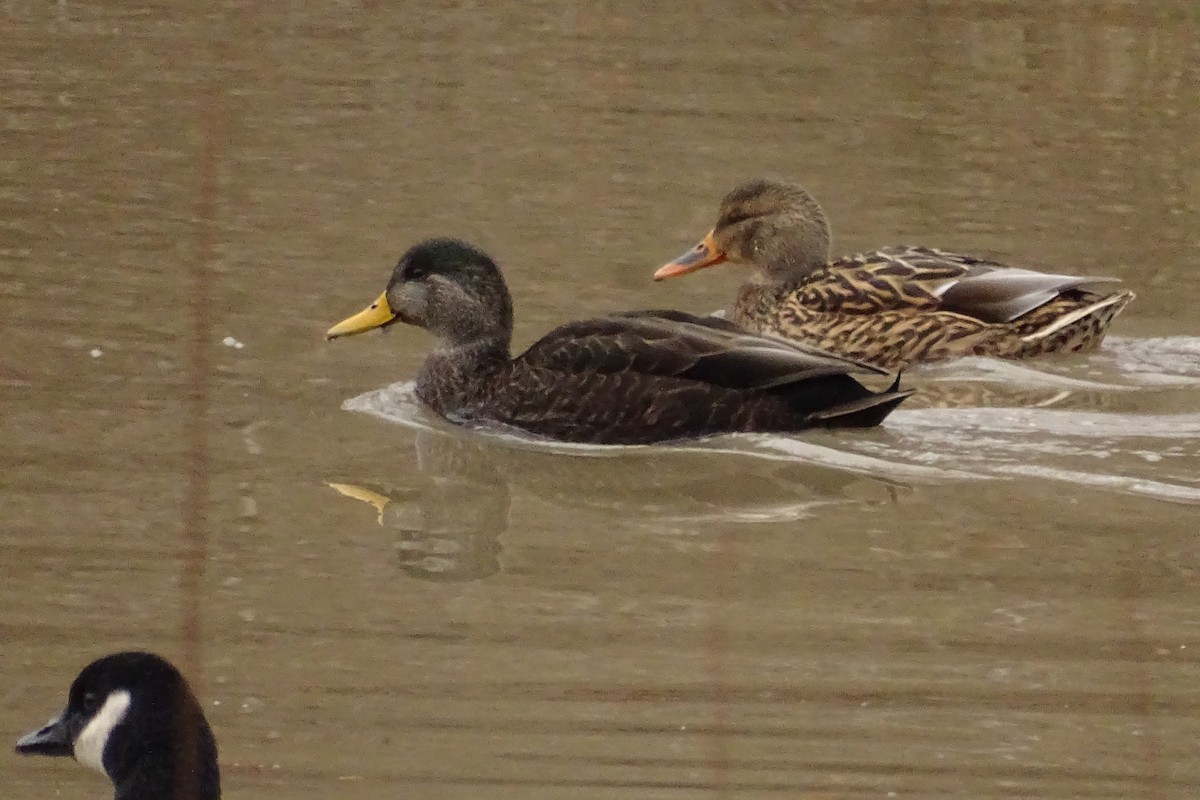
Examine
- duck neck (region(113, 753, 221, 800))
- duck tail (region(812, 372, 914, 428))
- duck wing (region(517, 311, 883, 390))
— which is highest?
duck neck (region(113, 753, 221, 800))

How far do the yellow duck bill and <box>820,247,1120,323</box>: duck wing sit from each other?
79.4 inches

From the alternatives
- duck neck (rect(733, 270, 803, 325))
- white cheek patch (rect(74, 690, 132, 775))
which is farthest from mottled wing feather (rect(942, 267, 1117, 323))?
white cheek patch (rect(74, 690, 132, 775))

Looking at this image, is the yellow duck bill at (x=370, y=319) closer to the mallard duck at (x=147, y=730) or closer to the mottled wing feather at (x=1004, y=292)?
the mottled wing feather at (x=1004, y=292)

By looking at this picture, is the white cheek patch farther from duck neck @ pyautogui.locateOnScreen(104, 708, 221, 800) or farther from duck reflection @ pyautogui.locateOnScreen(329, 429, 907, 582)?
duck reflection @ pyautogui.locateOnScreen(329, 429, 907, 582)

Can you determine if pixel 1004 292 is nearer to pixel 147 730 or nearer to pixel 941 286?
pixel 941 286

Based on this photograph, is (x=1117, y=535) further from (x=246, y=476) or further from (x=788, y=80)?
(x=788, y=80)

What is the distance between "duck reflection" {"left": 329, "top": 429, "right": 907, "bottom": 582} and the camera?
742 centimetres

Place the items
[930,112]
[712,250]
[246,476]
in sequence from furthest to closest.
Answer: [930,112]
[712,250]
[246,476]

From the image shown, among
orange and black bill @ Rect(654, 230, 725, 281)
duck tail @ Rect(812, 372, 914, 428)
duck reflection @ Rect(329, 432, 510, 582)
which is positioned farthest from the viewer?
orange and black bill @ Rect(654, 230, 725, 281)

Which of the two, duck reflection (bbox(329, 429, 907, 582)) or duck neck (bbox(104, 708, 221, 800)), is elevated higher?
duck neck (bbox(104, 708, 221, 800))

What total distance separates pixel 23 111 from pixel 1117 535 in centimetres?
848

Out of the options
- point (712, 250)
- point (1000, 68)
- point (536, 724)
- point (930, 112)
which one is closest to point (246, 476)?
point (536, 724)

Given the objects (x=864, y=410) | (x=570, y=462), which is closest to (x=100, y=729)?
(x=570, y=462)

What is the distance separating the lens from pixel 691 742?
5.43 m
